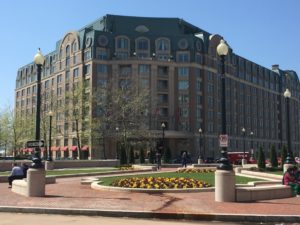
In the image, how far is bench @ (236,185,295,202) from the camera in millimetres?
16184

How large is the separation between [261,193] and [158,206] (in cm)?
412

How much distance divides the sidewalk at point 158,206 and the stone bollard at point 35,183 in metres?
0.39

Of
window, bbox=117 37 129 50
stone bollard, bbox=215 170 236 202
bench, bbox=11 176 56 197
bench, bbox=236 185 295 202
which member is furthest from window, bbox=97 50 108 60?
stone bollard, bbox=215 170 236 202

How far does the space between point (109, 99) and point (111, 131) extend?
5640mm

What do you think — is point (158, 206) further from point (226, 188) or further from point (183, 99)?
point (183, 99)

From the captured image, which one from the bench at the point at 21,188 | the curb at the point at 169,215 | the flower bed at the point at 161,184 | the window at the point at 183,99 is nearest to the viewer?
the curb at the point at 169,215

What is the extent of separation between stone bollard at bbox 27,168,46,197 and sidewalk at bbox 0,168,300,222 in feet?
1.28

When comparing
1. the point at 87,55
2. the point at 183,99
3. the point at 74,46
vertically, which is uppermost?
the point at 74,46

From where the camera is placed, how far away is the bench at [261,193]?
53.1 ft

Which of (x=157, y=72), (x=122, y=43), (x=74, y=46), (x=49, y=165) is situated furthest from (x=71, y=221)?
(x=74, y=46)

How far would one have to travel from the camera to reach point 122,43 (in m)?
94.6

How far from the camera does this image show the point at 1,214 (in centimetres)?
1423

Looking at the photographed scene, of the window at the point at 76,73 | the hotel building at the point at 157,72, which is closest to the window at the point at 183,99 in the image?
the hotel building at the point at 157,72

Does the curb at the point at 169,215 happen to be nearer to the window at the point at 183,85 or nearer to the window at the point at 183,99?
the window at the point at 183,99
